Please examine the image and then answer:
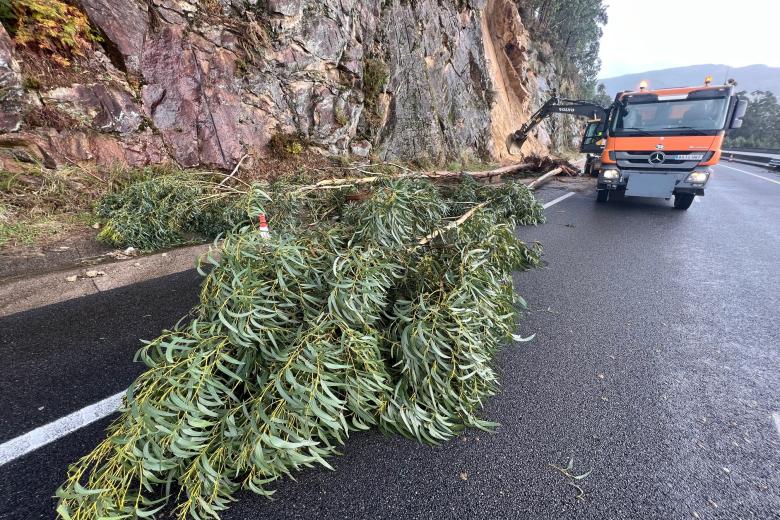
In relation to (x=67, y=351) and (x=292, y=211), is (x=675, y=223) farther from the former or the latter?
(x=67, y=351)

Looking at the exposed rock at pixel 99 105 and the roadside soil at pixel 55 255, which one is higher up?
the exposed rock at pixel 99 105

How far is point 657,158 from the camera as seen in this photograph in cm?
740

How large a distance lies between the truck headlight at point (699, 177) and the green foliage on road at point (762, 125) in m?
53.8

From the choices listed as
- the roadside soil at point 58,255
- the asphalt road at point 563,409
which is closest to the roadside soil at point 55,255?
the roadside soil at point 58,255

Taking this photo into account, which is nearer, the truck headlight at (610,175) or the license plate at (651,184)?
the license plate at (651,184)

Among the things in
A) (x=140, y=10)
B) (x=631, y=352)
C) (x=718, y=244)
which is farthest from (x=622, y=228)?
(x=140, y=10)

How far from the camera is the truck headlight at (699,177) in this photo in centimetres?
702

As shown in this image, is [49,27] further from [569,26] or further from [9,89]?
[569,26]

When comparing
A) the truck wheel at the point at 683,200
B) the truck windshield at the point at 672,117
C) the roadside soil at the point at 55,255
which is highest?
the truck windshield at the point at 672,117

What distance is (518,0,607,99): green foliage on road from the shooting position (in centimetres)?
2492

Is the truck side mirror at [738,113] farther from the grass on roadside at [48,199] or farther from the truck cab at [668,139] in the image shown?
the grass on roadside at [48,199]

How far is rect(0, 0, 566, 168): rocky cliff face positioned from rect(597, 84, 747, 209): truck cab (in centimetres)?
610

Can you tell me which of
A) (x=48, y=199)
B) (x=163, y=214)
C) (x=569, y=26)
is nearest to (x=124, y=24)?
(x=48, y=199)

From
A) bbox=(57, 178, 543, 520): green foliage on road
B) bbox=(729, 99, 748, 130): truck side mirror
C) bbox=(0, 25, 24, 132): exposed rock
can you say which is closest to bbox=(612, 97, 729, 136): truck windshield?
bbox=(729, 99, 748, 130): truck side mirror
